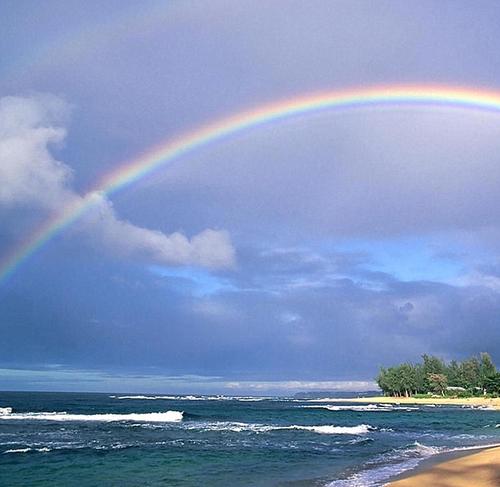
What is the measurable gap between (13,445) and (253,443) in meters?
16.1

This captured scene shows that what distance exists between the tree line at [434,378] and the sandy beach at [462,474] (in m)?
132

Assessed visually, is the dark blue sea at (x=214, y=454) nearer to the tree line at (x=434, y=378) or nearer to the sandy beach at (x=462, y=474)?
the sandy beach at (x=462, y=474)

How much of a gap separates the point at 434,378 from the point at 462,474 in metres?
140

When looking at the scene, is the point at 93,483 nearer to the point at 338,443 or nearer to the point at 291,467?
the point at 291,467

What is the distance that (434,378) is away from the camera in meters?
153

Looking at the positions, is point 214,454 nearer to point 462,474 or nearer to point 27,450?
point 27,450

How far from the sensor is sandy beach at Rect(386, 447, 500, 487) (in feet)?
68.4

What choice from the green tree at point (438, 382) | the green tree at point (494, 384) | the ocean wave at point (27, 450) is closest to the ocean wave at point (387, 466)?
the ocean wave at point (27, 450)

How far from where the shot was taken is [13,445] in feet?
116

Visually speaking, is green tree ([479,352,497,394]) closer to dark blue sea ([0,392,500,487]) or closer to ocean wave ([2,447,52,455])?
dark blue sea ([0,392,500,487])

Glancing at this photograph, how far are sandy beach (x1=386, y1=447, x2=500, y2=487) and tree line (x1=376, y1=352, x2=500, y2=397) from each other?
131937mm

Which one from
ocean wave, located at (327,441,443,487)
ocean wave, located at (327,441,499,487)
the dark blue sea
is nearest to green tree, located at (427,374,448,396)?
the dark blue sea

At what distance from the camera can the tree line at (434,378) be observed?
5979 inches

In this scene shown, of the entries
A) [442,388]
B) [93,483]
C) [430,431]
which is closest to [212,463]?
[93,483]
